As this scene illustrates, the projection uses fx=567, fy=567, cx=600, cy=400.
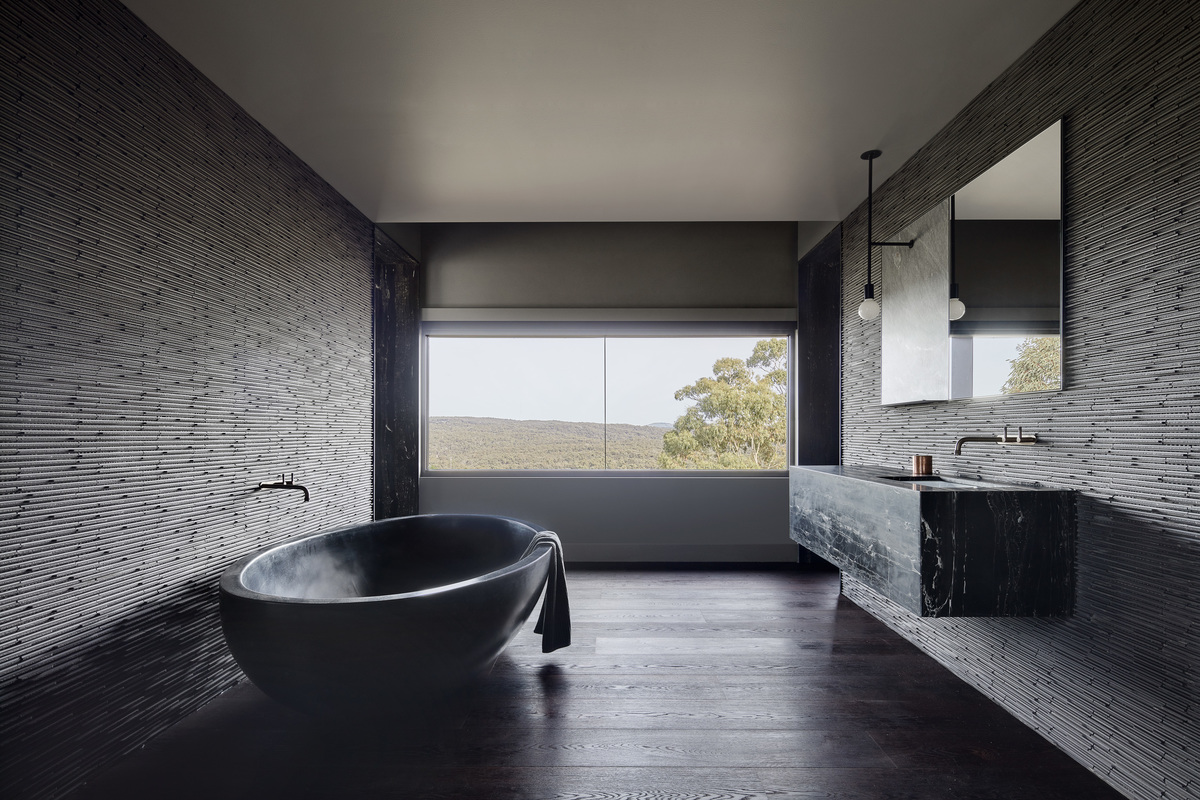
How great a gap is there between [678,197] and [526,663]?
2565mm

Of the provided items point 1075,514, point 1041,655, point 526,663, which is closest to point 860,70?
point 1075,514

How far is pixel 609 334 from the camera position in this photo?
4637mm

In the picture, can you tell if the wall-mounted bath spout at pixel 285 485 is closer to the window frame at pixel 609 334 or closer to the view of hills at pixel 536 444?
the window frame at pixel 609 334

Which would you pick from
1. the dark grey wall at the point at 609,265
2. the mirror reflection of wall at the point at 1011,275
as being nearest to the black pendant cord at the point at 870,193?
the mirror reflection of wall at the point at 1011,275

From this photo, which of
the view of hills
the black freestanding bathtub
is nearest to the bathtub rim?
the black freestanding bathtub

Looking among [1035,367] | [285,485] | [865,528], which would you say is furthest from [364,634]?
[1035,367]

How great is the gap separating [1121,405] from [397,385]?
415 cm

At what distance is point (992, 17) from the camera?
6.07 feet

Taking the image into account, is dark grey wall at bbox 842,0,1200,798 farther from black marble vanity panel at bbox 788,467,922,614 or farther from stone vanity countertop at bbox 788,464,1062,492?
black marble vanity panel at bbox 788,467,922,614

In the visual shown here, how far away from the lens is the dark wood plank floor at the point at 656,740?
168cm

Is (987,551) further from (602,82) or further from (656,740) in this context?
(602,82)

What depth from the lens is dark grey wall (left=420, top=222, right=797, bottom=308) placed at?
4.53 metres

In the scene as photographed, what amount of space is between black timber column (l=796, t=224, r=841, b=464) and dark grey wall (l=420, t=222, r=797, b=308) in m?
0.20

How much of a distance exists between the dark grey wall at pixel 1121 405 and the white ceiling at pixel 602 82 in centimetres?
31
